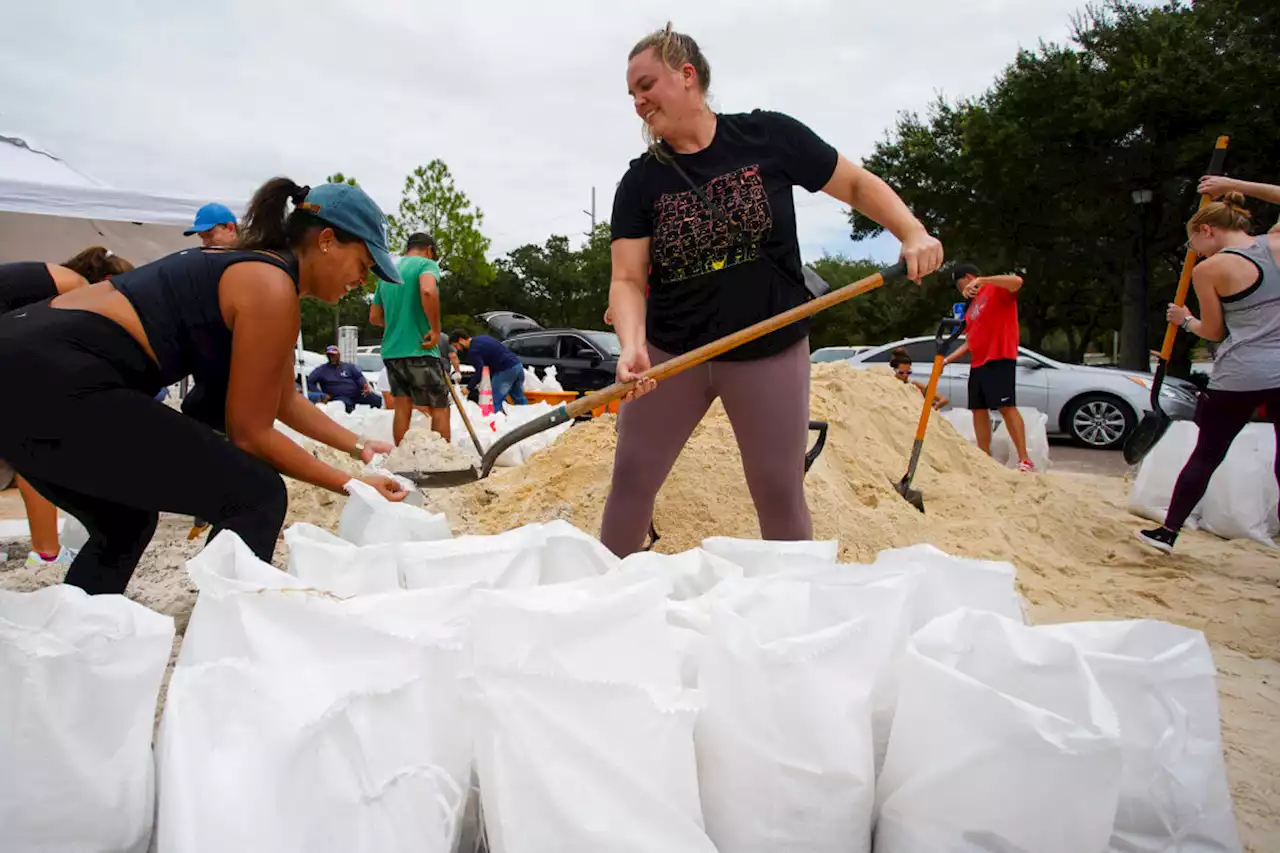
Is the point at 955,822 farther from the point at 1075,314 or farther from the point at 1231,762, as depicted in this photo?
the point at 1075,314

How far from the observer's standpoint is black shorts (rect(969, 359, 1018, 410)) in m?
5.40

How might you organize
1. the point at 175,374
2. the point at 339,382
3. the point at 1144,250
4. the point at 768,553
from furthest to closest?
the point at 1144,250 < the point at 339,382 < the point at 175,374 < the point at 768,553

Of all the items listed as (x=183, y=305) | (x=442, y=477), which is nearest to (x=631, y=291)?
(x=183, y=305)

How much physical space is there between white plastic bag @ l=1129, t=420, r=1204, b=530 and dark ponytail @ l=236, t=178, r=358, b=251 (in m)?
4.47

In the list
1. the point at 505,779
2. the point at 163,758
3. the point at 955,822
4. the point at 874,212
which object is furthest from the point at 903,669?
the point at 874,212

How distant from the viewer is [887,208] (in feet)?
7.07

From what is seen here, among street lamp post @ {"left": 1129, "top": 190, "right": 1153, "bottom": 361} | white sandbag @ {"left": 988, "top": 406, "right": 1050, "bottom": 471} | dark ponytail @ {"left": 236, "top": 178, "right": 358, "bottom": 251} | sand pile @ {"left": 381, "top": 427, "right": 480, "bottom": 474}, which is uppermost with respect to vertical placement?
street lamp post @ {"left": 1129, "top": 190, "right": 1153, "bottom": 361}

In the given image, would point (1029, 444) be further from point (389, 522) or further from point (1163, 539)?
point (389, 522)

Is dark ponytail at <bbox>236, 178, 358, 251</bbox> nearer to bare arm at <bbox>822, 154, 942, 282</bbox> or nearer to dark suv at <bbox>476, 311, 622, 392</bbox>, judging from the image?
bare arm at <bbox>822, 154, 942, 282</bbox>

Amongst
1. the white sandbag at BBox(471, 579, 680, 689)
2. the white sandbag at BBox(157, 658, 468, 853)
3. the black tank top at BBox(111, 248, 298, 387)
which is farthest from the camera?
the black tank top at BBox(111, 248, 298, 387)

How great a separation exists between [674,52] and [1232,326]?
2700 millimetres

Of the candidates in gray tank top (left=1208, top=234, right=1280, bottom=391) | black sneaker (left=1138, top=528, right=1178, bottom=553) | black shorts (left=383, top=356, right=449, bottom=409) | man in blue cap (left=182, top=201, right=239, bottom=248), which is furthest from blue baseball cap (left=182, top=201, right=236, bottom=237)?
black sneaker (left=1138, top=528, right=1178, bottom=553)

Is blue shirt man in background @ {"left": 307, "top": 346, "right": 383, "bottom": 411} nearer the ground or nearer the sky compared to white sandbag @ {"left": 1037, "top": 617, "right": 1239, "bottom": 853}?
nearer the ground

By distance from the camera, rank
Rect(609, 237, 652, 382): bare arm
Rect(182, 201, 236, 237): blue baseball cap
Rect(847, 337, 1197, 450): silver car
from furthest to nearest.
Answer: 1. Rect(847, 337, 1197, 450): silver car
2. Rect(182, 201, 236, 237): blue baseball cap
3. Rect(609, 237, 652, 382): bare arm
